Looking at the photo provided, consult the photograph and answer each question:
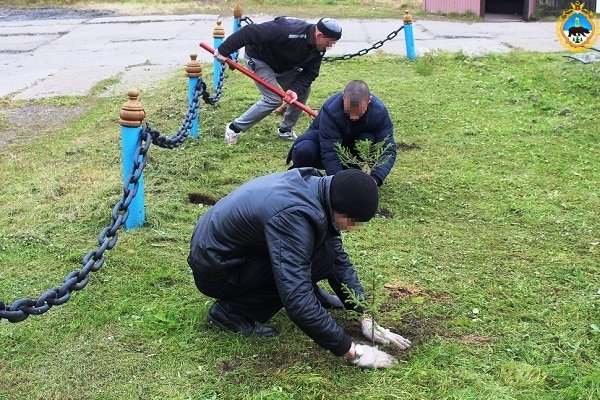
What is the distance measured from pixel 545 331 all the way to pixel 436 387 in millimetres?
827

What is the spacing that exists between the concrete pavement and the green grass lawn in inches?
142

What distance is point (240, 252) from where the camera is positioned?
326 cm

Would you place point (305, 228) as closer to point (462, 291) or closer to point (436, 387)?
point (436, 387)

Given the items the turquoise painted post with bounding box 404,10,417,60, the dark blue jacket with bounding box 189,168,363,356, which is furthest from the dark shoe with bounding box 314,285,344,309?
the turquoise painted post with bounding box 404,10,417,60

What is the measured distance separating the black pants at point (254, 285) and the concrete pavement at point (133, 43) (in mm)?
7559

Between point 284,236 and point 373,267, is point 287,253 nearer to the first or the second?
point 284,236

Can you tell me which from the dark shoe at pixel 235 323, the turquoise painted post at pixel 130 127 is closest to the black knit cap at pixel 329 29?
the turquoise painted post at pixel 130 127

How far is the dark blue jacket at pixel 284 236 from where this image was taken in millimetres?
2926

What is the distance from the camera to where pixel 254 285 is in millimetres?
3367

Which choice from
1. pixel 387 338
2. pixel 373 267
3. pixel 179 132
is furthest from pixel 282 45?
pixel 387 338

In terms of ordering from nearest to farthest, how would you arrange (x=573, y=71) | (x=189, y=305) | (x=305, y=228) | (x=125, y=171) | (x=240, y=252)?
1. (x=305, y=228)
2. (x=240, y=252)
3. (x=189, y=305)
4. (x=125, y=171)
5. (x=573, y=71)

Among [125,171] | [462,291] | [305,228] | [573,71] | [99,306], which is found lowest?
[573,71]

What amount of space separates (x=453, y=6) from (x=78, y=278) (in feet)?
58.9

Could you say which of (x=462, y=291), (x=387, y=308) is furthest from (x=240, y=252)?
(x=462, y=291)
